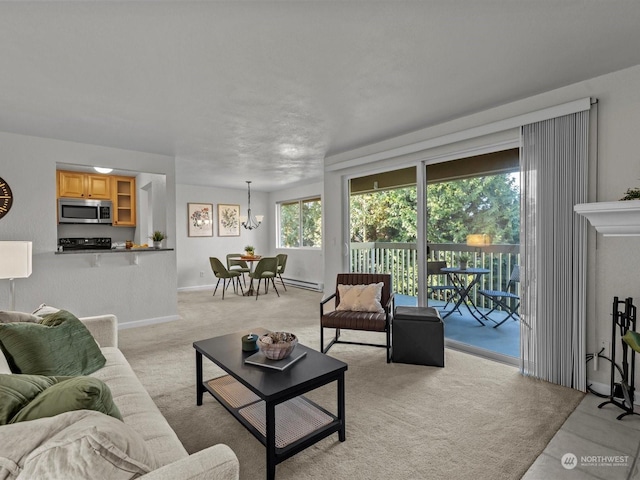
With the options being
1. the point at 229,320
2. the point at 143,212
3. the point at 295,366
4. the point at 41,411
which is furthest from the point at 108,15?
the point at 143,212

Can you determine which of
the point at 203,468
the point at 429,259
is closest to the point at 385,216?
the point at 429,259

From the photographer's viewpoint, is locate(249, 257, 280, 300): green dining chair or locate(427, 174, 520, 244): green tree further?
locate(249, 257, 280, 300): green dining chair

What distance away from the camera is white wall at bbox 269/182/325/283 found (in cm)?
740

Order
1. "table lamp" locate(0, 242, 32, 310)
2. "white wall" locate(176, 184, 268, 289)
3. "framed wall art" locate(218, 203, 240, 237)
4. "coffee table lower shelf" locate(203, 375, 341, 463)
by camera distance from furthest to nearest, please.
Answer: "framed wall art" locate(218, 203, 240, 237) → "white wall" locate(176, 184, 268, 289) → "table lamp" locate(0, 242, 32, 310) → "coffee table lower shelf" locate(203, 375, 341, 463)

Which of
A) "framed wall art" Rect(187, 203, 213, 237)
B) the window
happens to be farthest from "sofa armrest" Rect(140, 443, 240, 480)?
"framed wall art" Rect(187, 203, 213, 237)

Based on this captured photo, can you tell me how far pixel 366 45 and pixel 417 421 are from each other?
2.42 meters

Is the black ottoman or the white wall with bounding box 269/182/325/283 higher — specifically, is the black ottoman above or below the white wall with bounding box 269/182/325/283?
below

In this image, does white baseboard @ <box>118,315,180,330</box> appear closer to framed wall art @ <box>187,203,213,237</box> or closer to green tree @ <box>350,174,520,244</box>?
green tree @ <box>350,174,520,244</box>

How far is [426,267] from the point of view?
3.83m

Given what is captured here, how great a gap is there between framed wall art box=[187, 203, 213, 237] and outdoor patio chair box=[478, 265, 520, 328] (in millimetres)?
6185

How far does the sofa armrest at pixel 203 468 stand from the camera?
91 cm

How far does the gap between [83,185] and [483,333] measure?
6243 mm

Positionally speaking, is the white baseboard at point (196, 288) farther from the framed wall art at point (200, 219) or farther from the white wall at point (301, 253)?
the white wall at point (301, 253)

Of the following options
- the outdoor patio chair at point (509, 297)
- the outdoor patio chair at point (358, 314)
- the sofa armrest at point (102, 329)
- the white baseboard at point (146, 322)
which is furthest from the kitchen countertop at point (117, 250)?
the outdoor patio chair at point (509, 297)
